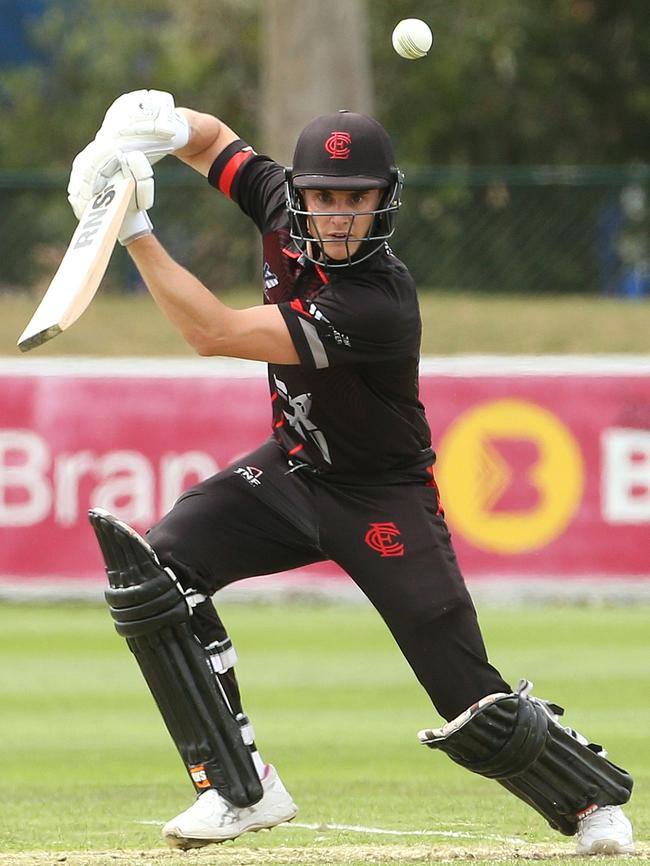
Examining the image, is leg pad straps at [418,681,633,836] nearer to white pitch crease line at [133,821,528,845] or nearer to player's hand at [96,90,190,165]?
white pitch crease line at [133,821,528,845]

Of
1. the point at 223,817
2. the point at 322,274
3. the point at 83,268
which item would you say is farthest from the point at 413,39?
the point at 223,817

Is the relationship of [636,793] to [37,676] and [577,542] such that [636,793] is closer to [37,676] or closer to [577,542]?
[37,676]

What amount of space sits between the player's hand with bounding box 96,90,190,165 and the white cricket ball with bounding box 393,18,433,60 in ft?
2.40

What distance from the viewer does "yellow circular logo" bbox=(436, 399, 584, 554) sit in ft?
37.2

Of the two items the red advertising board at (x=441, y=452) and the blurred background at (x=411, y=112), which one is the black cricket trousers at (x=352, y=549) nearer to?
the red advertising board at (x=441, y=452)

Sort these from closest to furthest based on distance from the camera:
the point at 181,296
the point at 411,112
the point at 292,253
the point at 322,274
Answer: the point at 181,296 < the point at 322,274 < the point at 292,253 < the point at 411,112

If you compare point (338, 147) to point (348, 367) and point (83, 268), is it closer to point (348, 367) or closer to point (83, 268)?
point (348, 367)

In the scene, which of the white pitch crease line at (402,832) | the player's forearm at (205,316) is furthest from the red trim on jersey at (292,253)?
the white pitch crease line at (402,832)

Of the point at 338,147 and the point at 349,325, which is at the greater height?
the point at 338,147

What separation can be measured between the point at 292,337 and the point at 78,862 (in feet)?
5.05

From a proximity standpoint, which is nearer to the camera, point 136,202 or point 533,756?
point 136,202

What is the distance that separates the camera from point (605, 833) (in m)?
5.28

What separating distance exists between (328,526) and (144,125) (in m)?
1.24

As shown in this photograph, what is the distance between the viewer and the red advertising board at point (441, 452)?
11359 millimetres
